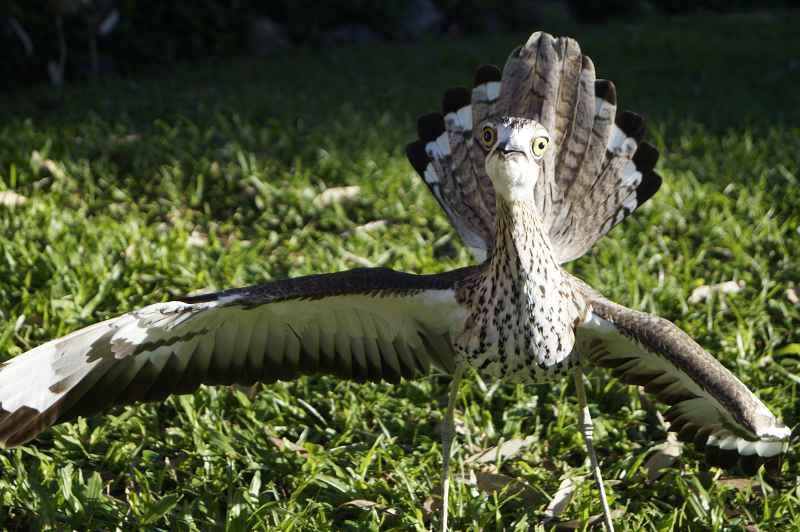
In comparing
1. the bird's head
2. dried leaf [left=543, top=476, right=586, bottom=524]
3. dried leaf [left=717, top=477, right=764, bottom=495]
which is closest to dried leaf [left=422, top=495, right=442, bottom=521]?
dried leaf [left=543, top=476, right=586, bottom=524]

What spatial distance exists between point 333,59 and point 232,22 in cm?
119

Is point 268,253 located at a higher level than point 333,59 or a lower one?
lower

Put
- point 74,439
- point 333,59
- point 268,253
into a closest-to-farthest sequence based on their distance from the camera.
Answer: point 74,439 → point 268,253 → point 333,59

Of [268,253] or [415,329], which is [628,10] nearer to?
[268,253]

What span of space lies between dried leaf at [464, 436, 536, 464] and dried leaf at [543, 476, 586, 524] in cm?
22

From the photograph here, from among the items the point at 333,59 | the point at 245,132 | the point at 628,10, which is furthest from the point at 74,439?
the point at 628,10

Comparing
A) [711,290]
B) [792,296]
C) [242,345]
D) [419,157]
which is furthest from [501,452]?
[792,296]

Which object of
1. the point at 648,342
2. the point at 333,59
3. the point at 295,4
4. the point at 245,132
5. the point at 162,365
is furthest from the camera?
the point at 295,4

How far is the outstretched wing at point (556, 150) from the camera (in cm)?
302

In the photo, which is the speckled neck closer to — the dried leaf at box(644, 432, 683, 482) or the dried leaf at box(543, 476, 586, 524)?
the dried leaf at box(543, 476, 586, 524)

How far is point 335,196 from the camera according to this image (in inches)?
180

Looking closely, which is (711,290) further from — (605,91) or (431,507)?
(431,507)

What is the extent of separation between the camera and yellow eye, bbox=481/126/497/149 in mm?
2354

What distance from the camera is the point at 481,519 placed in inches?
106
